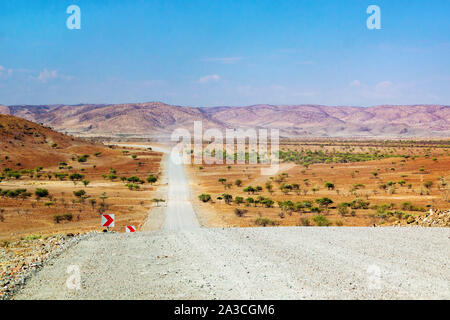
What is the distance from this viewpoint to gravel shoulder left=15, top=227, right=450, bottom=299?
869 cm

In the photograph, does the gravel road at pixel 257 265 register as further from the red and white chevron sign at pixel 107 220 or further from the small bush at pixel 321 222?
the small bush at pixel 321 222

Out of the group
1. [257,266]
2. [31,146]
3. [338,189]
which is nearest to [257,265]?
[257,266]

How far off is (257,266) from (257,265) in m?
0.09

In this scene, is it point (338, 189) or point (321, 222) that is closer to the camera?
point (321, 222)

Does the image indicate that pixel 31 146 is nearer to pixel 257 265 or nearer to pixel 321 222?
pixel 321 222

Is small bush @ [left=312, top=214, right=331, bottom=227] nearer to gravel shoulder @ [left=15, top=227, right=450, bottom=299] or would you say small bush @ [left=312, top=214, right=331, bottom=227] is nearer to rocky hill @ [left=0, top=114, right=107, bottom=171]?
gravel shoulder @ [left=15, top=227, right=450, bottom=299]

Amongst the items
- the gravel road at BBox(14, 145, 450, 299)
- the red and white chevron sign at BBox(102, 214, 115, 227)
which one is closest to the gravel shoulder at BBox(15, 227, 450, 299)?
the gravel road at BBox(14, 145, 450, 299)

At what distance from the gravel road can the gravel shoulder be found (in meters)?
0.02

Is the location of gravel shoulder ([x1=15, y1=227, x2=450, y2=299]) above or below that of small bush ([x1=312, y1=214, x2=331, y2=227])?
above

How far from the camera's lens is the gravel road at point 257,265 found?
870 cm

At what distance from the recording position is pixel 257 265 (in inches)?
421

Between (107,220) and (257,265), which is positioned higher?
(107,220)

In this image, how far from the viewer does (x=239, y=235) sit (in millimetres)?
15133

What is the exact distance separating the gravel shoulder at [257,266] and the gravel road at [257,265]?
2 centimetres
